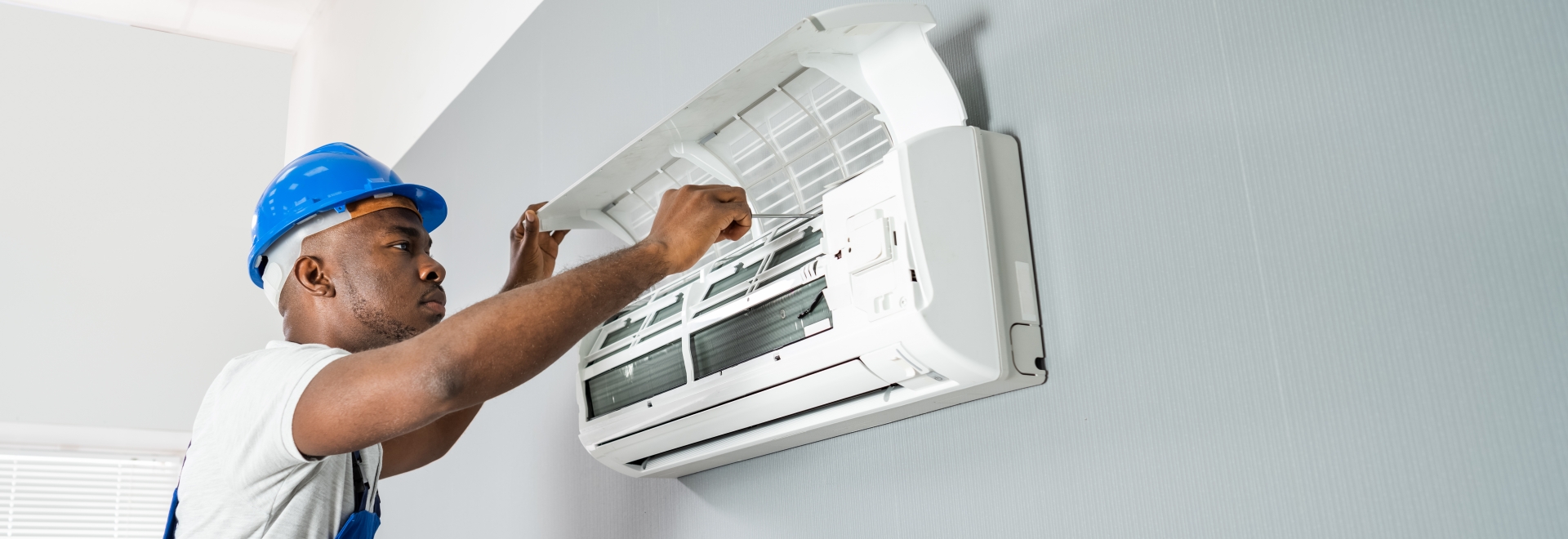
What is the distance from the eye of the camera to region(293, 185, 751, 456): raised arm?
112 centimetres

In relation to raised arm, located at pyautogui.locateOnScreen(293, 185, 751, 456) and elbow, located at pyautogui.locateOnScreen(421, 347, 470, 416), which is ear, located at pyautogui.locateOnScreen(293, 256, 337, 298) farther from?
elbow, located at pyautogui.locateOnScreen(421, 347, 470, 416)

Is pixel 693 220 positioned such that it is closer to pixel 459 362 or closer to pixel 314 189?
pixel 459 362

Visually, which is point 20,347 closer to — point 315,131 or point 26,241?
point 26,241

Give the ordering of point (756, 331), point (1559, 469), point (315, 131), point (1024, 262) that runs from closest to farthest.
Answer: point (1559, 469) → point (1024, 262) → point (756, 331) → point (315, 131)

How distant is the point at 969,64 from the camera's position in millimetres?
1318

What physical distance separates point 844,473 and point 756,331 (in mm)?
251

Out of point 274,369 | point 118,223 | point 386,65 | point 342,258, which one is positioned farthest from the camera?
point 118,223

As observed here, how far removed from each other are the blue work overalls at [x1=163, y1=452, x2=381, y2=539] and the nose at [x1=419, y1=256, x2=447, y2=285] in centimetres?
27

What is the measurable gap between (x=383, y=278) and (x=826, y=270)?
0.73 meters

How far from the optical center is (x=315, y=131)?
4055mm

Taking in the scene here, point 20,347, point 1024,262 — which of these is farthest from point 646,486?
point 20,347

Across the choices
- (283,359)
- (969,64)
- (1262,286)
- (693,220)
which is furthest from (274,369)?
(1262,286)

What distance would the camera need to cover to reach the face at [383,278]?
1526 millimetres

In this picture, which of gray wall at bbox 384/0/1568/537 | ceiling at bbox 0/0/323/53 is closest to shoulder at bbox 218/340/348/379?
gray wall at bbox 384/0/1568/537
